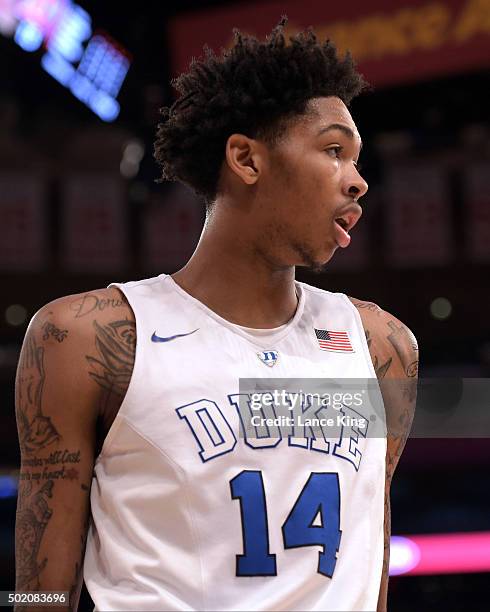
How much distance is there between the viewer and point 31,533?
5.92 feet

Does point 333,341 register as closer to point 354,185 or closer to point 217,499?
point 354,185

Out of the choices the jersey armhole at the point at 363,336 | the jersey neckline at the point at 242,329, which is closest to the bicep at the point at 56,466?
the jersey neckline at the point at 242,329

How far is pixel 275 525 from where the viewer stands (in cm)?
175

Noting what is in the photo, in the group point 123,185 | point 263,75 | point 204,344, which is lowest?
point 204,344

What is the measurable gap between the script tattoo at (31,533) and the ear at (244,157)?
72 centimetres

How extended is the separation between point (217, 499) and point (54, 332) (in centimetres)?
44

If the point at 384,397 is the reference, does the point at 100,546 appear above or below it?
below

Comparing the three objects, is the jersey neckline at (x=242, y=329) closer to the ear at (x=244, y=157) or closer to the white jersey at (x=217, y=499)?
the white jersey at (x=217, y=499)

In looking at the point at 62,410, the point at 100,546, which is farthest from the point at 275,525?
the point at 62,410

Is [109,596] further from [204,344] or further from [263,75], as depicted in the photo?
[263,75]

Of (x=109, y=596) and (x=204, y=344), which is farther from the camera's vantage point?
(x=204, y=344)

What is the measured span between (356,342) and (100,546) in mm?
670

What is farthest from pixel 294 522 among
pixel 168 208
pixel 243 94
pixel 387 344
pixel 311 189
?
pixel 168 208

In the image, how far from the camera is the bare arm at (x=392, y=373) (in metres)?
2.07
